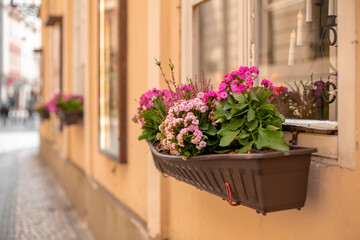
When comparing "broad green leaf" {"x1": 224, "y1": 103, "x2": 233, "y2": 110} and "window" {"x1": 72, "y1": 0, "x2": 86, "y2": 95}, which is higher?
"window" {"x1": 72, "y1": 0, "x2": 86, "y2": 95}

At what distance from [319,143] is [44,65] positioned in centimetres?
1064

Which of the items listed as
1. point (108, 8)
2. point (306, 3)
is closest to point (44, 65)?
point (108, 8)

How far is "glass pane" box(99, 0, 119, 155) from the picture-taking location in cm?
413

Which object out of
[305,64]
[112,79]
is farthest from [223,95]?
[112,79]

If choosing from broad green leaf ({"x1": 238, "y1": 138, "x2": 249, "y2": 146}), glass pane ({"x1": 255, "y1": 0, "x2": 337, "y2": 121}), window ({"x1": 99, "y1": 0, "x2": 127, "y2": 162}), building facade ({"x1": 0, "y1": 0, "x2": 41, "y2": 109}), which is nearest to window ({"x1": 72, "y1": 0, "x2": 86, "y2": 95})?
window ({"x1": 99, "y1": 0, "x2": 127, "y2": 162})

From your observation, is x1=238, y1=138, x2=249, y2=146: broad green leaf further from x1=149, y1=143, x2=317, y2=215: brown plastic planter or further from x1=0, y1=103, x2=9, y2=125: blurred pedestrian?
x1=0, y1=103, x2=9, y2=125: blurred pedestrian

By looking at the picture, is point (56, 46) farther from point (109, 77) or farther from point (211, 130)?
point (211, 130)

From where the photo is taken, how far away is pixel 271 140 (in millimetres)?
1446

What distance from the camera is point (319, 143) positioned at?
63.0 inches

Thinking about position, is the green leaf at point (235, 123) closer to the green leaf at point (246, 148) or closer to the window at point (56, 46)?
the green leaf at point (246, 148)

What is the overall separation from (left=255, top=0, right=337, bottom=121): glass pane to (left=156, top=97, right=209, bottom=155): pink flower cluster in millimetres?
456

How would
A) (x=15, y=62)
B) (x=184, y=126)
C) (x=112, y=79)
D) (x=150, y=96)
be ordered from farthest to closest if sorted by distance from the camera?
Result: (x=15, y=62), (x=112, y=79), (x=150, y=96), (x=184, y=126)

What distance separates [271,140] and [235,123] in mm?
169

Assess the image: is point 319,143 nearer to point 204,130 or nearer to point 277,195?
point 277,195
